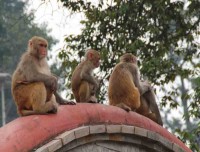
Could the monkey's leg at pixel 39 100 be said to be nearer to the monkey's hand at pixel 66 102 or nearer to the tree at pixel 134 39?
the monkey's hand at pixel 66 102

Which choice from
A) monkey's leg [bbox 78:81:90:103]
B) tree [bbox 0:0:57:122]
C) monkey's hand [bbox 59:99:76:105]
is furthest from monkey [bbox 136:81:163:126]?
tree [bbox 0:0:57:122]

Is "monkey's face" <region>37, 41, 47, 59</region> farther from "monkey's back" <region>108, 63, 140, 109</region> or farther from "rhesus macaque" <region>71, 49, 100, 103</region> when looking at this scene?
"monkey's back" <region>108, 63, 140, 109</region>

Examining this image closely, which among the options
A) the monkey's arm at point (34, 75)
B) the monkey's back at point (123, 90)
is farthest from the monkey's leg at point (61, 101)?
the monkey's back at point (123, 90)

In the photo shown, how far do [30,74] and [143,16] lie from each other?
21.9 feet

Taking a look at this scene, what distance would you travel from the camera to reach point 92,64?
31.6 feet

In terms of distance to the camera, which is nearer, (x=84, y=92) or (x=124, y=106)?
(x=124, y=106)

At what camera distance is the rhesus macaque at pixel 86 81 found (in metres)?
9.15

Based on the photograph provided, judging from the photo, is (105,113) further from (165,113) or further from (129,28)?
(165,113)

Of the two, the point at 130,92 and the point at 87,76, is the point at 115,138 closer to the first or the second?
the point at 130,92

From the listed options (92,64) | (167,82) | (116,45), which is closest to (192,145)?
(167,82)

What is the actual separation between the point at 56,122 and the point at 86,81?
1.96 m

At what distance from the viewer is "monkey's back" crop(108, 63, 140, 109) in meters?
9.08

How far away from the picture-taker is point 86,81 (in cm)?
927

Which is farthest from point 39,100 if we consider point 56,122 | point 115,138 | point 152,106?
point 152,106
